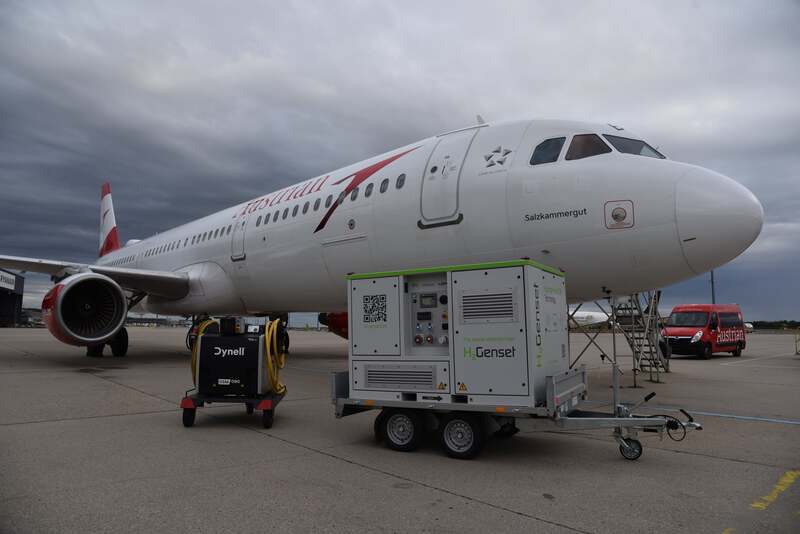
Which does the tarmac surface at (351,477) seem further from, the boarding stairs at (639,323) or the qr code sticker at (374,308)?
the boarding stairs at (639,323)

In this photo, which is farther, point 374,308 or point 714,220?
point 714,220

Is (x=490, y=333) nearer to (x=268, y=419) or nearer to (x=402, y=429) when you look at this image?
(x=402, y=429)

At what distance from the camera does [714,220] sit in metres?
6.45

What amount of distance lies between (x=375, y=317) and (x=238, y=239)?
8761mm

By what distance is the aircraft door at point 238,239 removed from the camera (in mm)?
13539

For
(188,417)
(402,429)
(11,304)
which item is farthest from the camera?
(11,304)

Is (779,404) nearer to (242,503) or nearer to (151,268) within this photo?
(242,503)

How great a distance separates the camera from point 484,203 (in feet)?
25.7

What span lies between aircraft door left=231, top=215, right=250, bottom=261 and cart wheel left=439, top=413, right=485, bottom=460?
9.16 m

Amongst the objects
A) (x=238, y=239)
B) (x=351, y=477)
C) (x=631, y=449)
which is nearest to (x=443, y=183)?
(x=631, y=449)

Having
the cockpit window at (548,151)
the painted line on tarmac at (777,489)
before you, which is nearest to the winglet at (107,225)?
the cockpit window at (548,151)

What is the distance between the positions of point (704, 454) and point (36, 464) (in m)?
5.99

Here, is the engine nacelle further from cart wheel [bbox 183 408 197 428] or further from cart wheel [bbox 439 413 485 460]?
cart wheel [bbox 439 413 485 460]

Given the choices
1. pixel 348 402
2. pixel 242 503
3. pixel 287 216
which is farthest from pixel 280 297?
pixel 242 503
